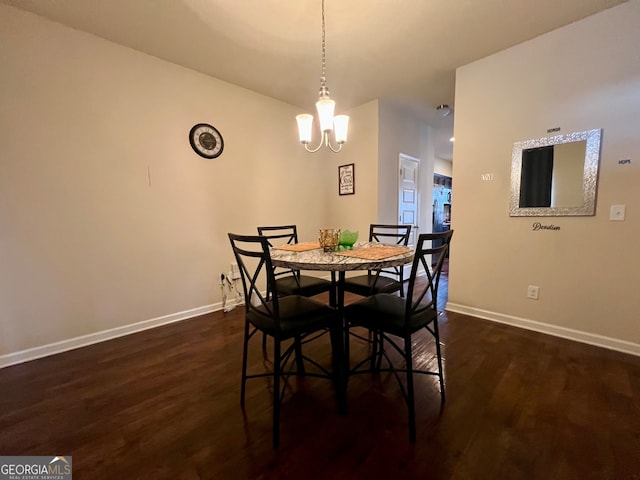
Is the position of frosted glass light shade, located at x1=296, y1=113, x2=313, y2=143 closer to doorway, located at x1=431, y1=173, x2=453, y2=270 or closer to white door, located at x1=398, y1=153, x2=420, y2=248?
white door, located at x1=398, y1=153, x2=420, y2=248

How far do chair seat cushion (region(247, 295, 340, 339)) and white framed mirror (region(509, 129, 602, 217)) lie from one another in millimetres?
2165

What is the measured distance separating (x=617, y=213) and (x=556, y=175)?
0.50m

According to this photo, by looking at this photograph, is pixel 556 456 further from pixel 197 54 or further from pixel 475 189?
pixel 197 54

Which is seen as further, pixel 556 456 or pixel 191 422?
pixel 191 422

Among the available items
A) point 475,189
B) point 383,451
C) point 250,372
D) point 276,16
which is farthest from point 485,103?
point 250,372

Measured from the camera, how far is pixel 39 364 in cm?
198

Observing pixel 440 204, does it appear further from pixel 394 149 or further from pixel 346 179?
pixel 346 179

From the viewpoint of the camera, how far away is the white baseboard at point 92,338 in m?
2.00

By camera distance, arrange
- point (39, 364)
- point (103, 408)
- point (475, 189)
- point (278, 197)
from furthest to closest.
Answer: point (278, 197) < point (475, 189) < point (39, 364) < point (103, 408)

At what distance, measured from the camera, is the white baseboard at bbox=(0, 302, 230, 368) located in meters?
2.00

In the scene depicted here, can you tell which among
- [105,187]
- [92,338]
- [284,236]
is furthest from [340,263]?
[92,338]

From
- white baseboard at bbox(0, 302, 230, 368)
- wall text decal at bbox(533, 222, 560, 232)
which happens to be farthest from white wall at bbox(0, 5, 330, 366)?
wall text decal at bbox(533, 222, 560, 232)

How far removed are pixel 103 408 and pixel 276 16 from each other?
285 cm

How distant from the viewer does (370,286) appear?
201 centimetres
